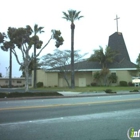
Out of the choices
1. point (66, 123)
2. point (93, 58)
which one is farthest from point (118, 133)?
point (93, 58)

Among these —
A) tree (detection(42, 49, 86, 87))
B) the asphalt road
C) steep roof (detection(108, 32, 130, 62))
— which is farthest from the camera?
steep roof (detection(108, 32, 130, 62))

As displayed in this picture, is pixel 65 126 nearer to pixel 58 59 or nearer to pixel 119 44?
pixel 58 59

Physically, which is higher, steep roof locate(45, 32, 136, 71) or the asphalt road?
steep roof locate(45, 32, 136, 71)

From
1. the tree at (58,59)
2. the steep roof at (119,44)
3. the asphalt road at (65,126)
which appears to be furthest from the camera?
the steep roof at (119,44)

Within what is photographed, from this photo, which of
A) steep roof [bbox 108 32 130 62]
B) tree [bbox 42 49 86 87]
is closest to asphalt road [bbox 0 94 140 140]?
tree [bbox 42 49 86 87]

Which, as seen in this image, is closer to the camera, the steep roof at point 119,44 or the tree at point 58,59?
the tree at point 58,59

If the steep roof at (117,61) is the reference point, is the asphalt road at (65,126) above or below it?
below

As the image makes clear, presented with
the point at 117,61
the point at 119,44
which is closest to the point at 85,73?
the point at 117,61

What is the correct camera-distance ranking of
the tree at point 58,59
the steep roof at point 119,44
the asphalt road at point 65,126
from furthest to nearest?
1. the steep roof at point 119,44
2. the tree at point 58,59
3. the asphalt road at point 65,126

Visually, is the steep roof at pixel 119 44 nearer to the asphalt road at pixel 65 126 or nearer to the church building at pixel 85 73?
the church building at pixel 85 73

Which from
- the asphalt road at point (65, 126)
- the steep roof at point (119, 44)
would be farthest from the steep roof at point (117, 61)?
the asphalt road at point (65, 126)

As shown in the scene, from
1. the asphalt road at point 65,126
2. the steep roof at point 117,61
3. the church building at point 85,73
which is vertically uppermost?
the steep roof at point 117,61

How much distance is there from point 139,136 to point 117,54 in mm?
48912

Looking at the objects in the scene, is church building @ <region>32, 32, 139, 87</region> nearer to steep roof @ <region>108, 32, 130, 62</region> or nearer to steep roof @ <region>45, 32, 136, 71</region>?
steep roof @ <region>45, 32, 136, 71</region>
